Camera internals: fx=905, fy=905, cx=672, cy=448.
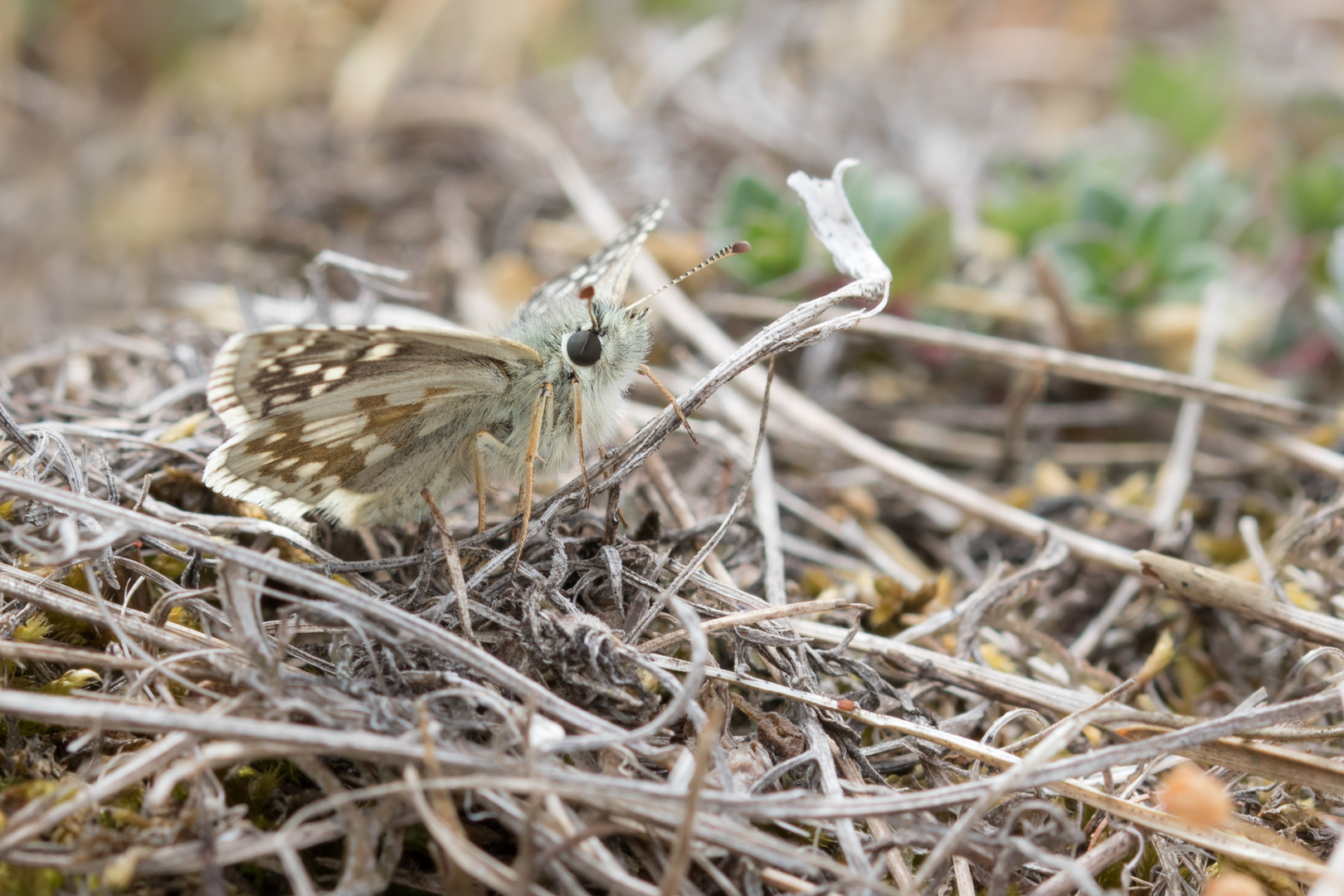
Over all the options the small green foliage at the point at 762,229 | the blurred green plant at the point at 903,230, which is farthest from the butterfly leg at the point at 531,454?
the blurred green plant at the point at 903,230

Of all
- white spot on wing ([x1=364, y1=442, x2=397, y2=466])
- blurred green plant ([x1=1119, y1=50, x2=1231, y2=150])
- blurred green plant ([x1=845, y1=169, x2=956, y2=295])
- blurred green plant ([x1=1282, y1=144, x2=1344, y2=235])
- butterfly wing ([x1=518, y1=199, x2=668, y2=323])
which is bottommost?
blurred green plant ([x1=1282, y1=144, x2=1344, y2=235])

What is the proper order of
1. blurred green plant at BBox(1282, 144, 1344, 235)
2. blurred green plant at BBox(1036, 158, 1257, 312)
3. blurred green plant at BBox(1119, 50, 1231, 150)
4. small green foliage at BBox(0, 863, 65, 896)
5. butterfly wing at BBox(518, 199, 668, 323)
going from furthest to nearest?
1. blurred green plant at BBox(1119, 50, 1231, 150)
2. blurred green plant at BBox(1282, 144, 1344, 235)
3. blurred green plant at BBox(1036, 158, 1257, 312)
4. butterfly wing at BBox(518, 199, 668, 323)
5. small green foliage at BBox(0, 863, 65, 896)

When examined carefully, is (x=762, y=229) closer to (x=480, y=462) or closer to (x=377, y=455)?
(x=480, y=462)

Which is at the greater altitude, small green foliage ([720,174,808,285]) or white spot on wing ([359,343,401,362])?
white spot on wing ([359,343,401,362])

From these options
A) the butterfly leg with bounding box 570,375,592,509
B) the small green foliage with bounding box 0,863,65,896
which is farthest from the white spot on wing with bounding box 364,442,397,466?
the small green foliage with bounding box 0,863,65,896

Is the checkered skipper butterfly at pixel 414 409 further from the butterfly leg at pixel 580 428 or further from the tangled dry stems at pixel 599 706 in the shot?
the tangled dry stems at pixel 599 706

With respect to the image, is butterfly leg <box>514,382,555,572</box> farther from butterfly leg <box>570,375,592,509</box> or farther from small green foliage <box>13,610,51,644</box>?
small green foliage <box>13,610,51,644</box>

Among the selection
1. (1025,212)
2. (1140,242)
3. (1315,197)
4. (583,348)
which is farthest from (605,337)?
(1315,197)

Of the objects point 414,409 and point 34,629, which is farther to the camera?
point 414,409
